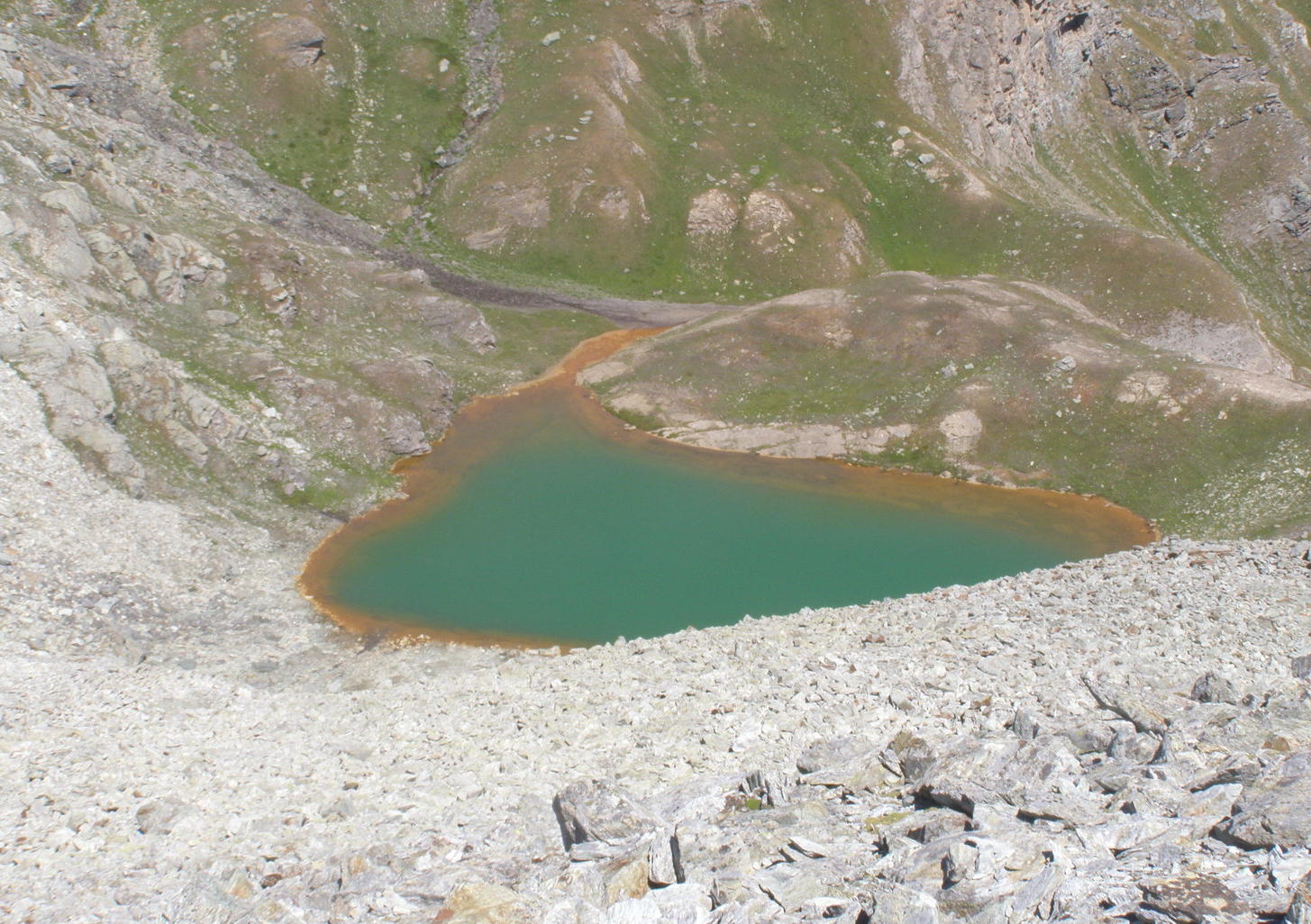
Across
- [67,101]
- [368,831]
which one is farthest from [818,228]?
[368,831]

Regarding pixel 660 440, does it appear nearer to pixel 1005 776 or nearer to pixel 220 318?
pixel 220 318

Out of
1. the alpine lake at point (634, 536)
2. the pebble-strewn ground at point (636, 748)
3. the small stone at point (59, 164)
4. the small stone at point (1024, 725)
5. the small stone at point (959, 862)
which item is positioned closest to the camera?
the small stone at point (959, 862)

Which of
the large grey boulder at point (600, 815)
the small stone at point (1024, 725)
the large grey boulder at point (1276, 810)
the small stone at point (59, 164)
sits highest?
the small stone at point (59, 164)

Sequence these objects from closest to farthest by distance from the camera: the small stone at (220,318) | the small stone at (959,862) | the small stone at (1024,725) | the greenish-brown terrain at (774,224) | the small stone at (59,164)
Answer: the small stone at (959,862)
the small stone at (1024,725)
the small stone at (220,318)
the greenish-brown terrain at (774,224)
the small stone at (59,164)

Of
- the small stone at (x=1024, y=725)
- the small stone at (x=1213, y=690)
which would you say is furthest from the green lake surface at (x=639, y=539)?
the small stone at (x=1213, y=690)

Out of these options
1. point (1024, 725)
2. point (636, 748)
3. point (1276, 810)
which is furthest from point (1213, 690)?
point (636, 748)

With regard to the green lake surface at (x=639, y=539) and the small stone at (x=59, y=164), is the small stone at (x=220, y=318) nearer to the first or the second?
the small stone at (x=59, y=164)
